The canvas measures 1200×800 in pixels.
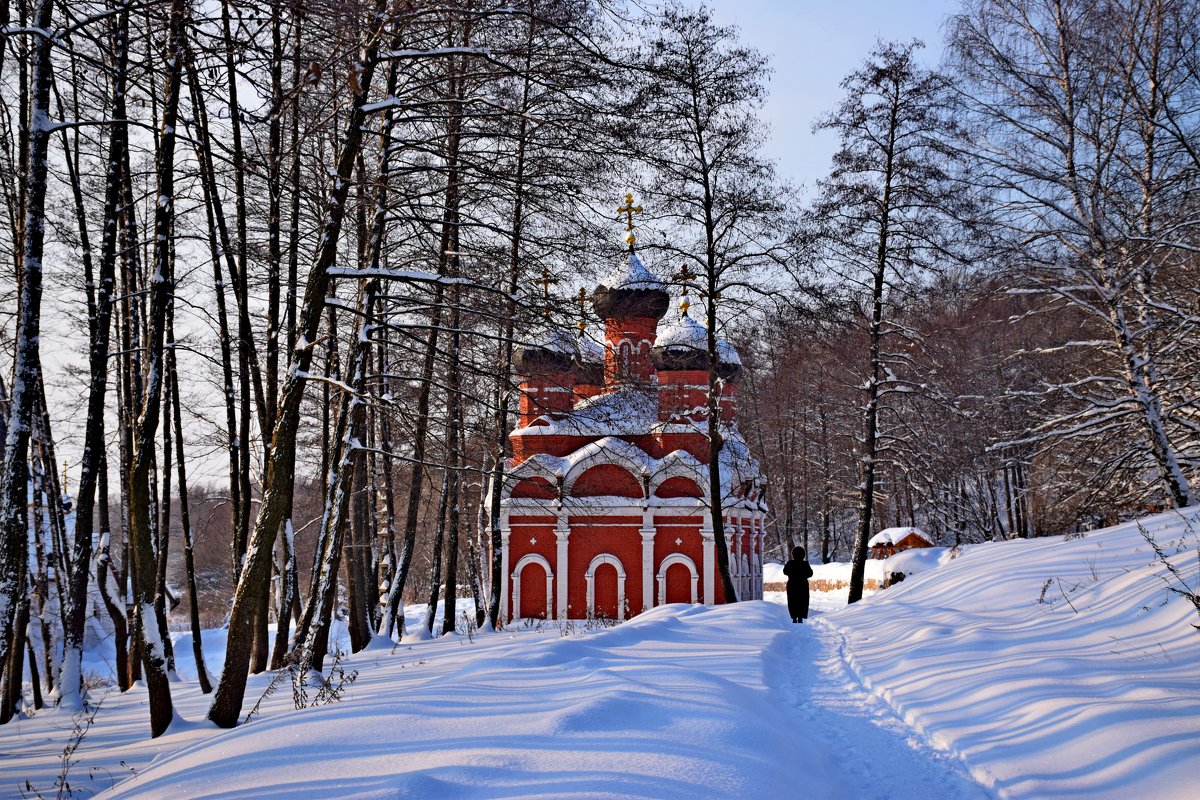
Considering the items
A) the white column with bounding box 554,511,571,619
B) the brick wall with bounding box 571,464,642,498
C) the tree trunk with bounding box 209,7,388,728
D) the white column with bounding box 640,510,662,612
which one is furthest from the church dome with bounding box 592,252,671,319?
the white column with bounding box 554,511,571,619

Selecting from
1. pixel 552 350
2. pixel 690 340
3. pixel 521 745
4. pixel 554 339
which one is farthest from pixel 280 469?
pixel 690 340

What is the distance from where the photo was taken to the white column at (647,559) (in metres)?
25.2

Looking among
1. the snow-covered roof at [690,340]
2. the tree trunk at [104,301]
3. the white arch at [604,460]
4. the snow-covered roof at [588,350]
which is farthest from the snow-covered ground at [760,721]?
the snow-covered roof at [690,340]

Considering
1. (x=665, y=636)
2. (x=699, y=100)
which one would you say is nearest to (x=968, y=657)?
(x=665, y=636)

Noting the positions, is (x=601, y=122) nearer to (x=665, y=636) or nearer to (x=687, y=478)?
(x=665, y=636)

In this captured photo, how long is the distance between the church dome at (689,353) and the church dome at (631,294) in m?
2.85

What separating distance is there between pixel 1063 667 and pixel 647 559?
62.9ft

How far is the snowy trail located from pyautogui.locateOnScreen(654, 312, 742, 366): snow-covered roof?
58.4 ft

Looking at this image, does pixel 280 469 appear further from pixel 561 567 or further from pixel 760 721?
pixel 561 567

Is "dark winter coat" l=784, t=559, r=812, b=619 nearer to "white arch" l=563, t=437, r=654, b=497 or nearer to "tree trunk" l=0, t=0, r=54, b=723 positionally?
"white arch" l=563, t=437, r=654, b=497

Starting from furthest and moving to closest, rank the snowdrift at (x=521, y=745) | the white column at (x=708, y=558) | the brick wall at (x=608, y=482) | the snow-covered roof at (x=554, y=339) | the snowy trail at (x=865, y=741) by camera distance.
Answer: the brick wall at (x=608, y=482), the white column at (x=708, y=558), the snow-covered roof at (x=554, y=339), the snowy trail at (x=865, y=741), the snowdrift at (x=521, y=745)

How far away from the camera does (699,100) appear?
57.7 feet

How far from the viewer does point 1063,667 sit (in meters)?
6.42

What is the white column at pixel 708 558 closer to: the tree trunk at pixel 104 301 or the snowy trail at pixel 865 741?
the snowy trail at pixel 865 741
